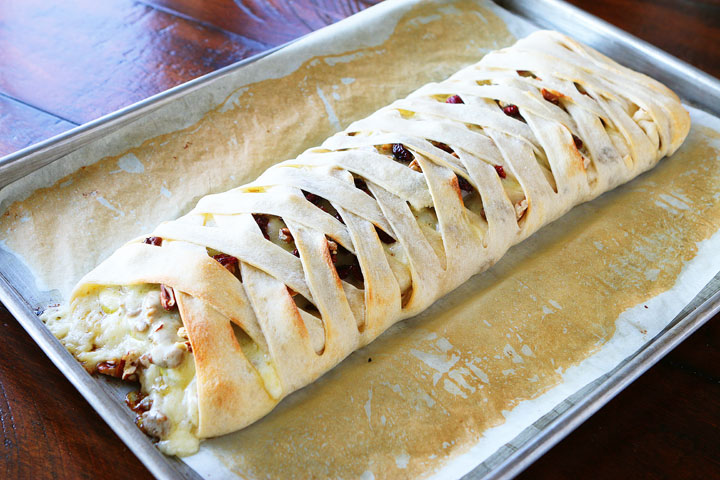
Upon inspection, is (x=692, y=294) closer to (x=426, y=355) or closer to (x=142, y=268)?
(x=426, y=355)

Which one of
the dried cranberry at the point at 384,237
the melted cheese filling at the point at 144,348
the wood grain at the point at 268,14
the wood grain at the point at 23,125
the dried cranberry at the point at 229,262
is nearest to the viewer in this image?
the melted cheese filling at the point at 144,348

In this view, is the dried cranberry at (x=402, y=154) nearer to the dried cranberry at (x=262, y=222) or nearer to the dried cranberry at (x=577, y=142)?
the dried cranberry at (x=262, y=222)

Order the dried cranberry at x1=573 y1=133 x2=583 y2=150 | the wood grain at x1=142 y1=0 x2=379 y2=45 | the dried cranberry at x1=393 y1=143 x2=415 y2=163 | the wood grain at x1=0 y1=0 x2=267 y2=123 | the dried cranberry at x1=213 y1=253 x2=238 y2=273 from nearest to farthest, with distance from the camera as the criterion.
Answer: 1. the dried cranberry at x1=213 y1=253 x2=238 y2=273
2. the dried cranberry at x1=393 y1=143 x2=415 y2=163
3. the dried cranberry at x1=573 y1=133 x2=583 y2=150
4. the wood grain at x1=0 y1=0 x2=267 y2=123
5. the wood grain at x1=142 y1=0 x2=379 y2=45

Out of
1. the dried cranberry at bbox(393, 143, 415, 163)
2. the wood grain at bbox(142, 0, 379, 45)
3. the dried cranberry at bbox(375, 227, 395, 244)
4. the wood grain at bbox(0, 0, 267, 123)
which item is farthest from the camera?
the wood grain at bbox(142, 0, 379, 45)

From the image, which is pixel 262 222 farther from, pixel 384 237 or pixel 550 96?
pixel 550 96

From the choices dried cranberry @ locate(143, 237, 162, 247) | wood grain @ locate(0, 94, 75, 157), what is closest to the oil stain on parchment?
dried cranberry @ locate(143, 237, 162, 247)

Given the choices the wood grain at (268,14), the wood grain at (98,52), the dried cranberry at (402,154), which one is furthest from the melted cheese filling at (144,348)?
the wood grain at (268,14)

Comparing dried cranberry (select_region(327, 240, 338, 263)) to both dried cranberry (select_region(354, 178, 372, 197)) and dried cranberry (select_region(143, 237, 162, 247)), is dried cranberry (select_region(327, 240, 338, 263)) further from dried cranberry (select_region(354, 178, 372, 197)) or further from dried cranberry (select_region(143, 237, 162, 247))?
dried cranberry (select_region(143, 237, 162, 247))
